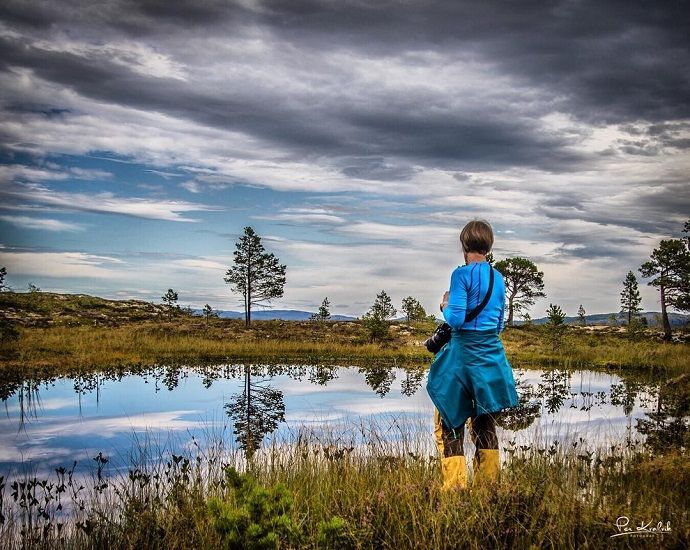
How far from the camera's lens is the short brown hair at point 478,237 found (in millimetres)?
5625

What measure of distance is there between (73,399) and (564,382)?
1647cm

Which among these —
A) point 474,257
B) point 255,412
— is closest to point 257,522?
point 474,257

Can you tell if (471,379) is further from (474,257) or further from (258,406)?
(258,406)

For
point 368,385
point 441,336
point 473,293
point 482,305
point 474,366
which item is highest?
point 473,293

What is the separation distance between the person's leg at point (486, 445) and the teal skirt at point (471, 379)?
13cm

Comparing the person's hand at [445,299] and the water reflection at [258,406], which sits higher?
the person's hand at [445,299]

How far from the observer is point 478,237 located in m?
5.62

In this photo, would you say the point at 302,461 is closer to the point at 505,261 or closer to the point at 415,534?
the point at 415,534

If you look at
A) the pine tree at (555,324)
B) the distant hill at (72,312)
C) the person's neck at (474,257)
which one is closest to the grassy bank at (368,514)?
the person's neck at (474,257)

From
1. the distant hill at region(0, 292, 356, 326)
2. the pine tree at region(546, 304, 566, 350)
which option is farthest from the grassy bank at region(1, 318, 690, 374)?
the distant hill at region(0, 292, 356, 326)

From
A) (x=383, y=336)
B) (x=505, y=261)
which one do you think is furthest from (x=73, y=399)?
(x=505, y=261)

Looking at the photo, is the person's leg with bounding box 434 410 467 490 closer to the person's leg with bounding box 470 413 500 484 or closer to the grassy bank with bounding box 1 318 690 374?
the person's leg with bounding box 470 413 500 484

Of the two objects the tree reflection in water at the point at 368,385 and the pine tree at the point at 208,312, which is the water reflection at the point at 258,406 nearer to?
the tree reflection in water at the point at 368,385

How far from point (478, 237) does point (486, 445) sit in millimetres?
2075
